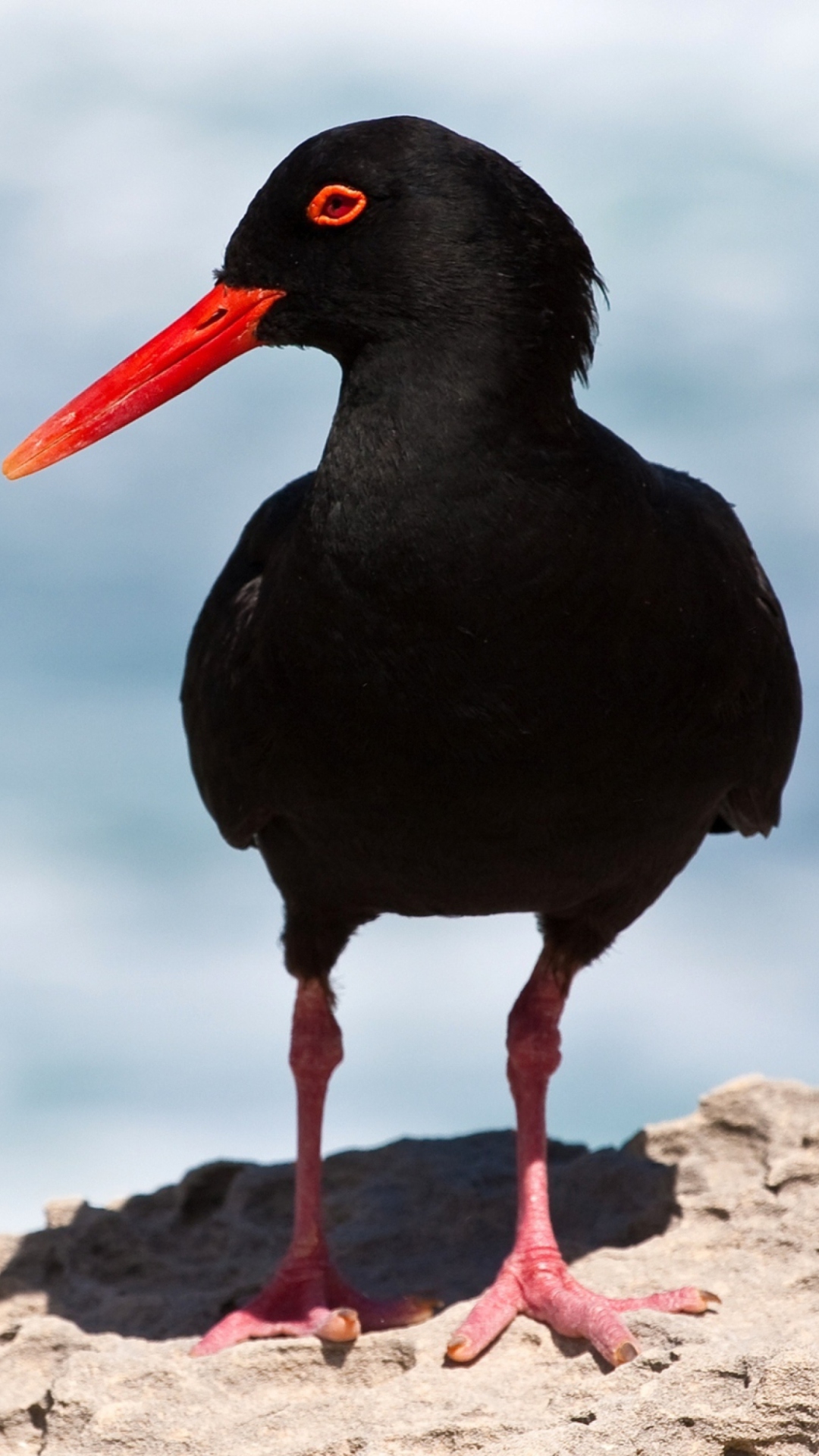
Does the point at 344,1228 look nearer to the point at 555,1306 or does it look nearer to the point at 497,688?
the point at 555,1306

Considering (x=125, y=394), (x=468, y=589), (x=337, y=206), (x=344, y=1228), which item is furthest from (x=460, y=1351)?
(x=337, y=206)

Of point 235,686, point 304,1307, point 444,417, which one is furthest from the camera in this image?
point 304,1307

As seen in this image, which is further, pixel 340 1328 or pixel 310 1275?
pixel 310 1275

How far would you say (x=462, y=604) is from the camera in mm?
4727

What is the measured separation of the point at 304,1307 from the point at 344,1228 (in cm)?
96

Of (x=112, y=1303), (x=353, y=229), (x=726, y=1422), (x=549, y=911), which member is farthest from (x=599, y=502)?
(x=112, y=1303)

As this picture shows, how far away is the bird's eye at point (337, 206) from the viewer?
485 centimetres

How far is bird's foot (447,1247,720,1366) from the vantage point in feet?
16.4

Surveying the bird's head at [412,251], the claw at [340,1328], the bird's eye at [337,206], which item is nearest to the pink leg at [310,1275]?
the claw at [340,1328]

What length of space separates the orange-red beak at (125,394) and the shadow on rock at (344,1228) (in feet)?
9.51

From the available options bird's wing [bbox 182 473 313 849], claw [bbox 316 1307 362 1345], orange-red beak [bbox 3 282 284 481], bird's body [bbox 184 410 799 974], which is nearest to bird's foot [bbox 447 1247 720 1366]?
claw [bbox 316 1307 362 1345]

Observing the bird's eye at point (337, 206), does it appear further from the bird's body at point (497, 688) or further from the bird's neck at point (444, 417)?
the bird's body at point (497, 688)

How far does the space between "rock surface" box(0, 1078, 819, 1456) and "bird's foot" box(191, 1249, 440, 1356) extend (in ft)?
0.49

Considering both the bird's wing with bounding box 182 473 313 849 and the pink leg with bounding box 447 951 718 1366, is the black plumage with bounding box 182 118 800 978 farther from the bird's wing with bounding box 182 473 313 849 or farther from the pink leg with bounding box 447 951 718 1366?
the pink leg with bounding box 447 951 718 1366
